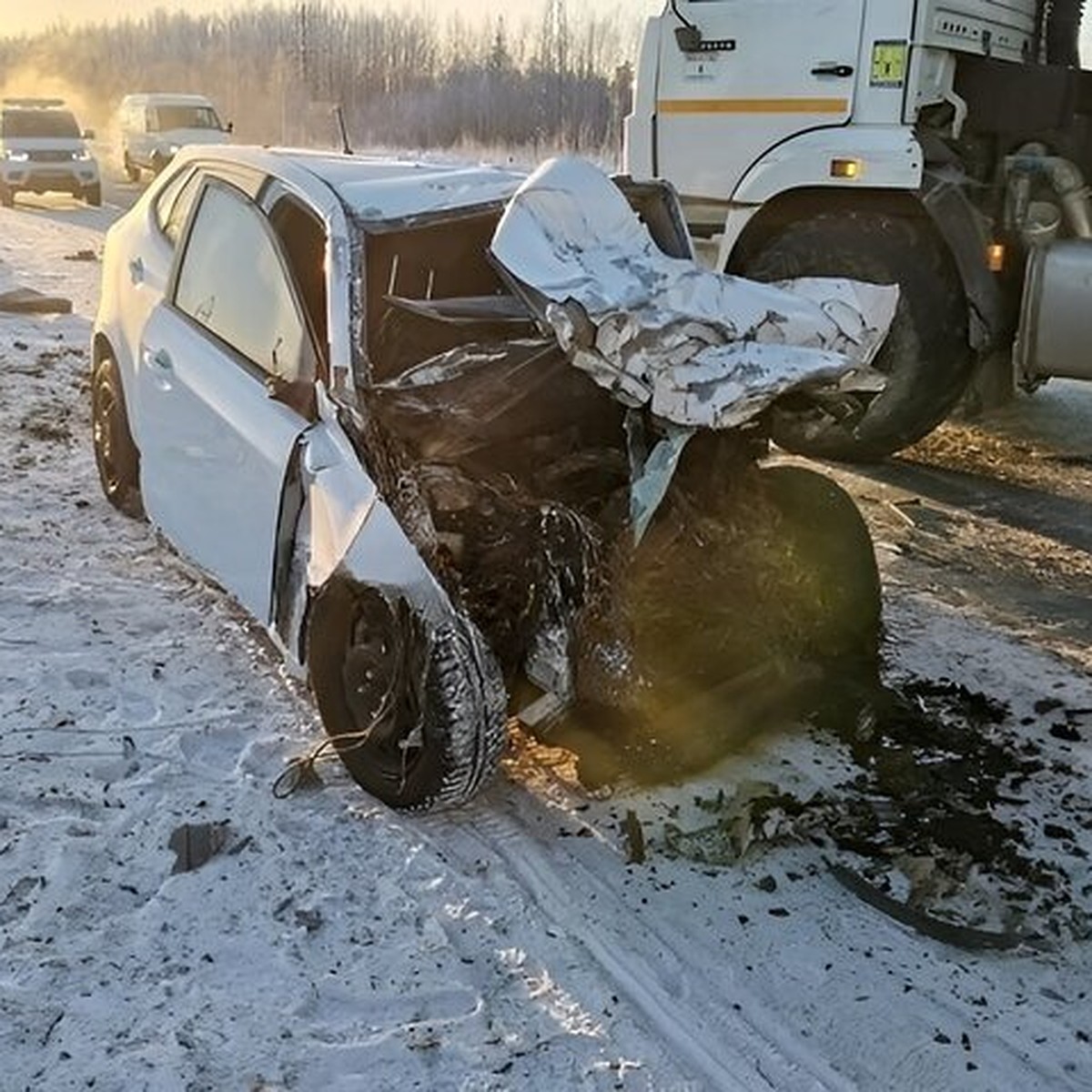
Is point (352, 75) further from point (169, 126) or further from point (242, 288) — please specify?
point (242, 288)

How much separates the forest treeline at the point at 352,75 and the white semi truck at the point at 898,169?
64.5 feet

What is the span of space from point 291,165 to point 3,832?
233cm

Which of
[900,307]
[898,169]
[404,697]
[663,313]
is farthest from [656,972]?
[898,169]

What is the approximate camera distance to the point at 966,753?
398cm

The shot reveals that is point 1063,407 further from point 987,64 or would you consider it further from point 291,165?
point 291,165

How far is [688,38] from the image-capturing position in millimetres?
7309

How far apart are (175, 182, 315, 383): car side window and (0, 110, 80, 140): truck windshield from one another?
66.5ft

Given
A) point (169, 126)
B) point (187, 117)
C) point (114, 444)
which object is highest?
point (187, 117)

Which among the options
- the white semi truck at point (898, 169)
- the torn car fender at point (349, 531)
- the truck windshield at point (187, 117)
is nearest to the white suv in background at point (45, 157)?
the truck windshield at point (187, 117)

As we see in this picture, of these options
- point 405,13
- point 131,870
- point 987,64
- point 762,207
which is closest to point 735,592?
point 131,870

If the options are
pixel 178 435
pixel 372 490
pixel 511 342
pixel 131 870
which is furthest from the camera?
pixel 178 435

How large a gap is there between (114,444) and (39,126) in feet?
65.4

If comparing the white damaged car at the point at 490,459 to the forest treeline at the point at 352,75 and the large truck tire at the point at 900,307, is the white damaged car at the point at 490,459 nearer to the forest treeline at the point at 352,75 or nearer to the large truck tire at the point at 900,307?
the large truck tire at the point at 900,307

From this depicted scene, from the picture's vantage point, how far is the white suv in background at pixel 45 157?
72.8ft
